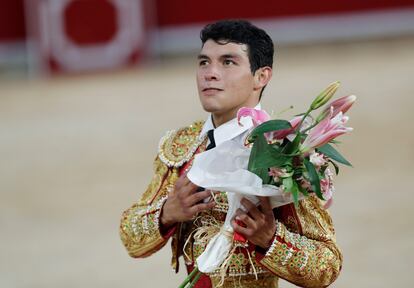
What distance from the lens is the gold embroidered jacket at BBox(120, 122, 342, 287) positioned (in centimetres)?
295

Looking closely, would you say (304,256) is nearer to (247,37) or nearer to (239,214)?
(239,214)

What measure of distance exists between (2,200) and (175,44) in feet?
20.3

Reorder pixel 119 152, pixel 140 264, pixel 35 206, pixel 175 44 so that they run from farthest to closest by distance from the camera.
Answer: pixel 175 44 → pixel 119 152 → pixel 35 206 → pixel 140 264

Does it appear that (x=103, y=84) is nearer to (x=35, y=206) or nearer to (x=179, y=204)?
(x=35, y=206)

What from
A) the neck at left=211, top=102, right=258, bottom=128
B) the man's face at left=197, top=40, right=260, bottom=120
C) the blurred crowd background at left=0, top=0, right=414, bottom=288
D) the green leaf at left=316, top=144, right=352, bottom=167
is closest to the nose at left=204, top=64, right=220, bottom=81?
the man's face at left=197, top=40, right=260, bottom=120

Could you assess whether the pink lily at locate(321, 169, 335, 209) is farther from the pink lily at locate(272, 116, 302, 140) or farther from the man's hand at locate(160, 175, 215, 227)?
the man's hand at locate(160, 175, 215, 227)

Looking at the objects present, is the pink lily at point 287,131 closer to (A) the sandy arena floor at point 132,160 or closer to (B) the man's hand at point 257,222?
(B) the man's hand at point 257,222

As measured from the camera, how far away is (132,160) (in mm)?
9812

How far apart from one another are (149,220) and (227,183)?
1.18 feet

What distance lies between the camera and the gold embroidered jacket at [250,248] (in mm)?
2949

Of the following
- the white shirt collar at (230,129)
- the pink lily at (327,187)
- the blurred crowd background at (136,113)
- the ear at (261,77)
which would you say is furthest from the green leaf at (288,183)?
the blurred crowd background at (136,113)

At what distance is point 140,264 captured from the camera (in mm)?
7453

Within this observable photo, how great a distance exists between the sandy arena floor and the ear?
3.63 metres

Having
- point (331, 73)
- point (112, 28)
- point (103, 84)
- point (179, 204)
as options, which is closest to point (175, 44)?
point (112, 28)
